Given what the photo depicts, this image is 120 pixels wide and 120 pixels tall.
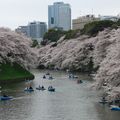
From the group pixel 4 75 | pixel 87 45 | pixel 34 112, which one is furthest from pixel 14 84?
pixel 87 45

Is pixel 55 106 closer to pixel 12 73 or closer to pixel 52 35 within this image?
pixel 12 73

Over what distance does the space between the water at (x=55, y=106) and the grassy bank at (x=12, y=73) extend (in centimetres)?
1017

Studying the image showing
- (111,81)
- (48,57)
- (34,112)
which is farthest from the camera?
(48,57)

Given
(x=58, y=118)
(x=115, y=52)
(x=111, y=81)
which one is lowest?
(x=58, y=118)

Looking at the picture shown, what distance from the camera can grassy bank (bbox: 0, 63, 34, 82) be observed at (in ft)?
204

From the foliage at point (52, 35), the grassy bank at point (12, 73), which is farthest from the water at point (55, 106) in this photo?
the foliage at point (52, 35)

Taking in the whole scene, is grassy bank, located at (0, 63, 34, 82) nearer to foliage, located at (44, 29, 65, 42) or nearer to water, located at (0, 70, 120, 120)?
water, located at (0, 70, 120, 120)

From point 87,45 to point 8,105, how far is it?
4704cm

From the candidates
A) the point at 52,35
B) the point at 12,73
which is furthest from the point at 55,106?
the point at 52,35

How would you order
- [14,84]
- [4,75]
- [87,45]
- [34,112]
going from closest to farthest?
1. [34,112]
2. [14,84]
3. [4,75]
4. [87,45]

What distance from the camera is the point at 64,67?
302 ft

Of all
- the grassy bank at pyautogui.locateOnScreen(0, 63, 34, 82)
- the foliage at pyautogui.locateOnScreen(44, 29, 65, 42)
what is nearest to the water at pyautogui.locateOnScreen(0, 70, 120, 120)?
the grassy bank at pyautogui.locateOnScreen(0, 63, 34, 82)

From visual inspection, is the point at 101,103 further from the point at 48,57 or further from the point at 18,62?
the point at 48,57

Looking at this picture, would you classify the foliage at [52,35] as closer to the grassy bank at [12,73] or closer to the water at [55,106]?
the grassy bank at [12,73]
